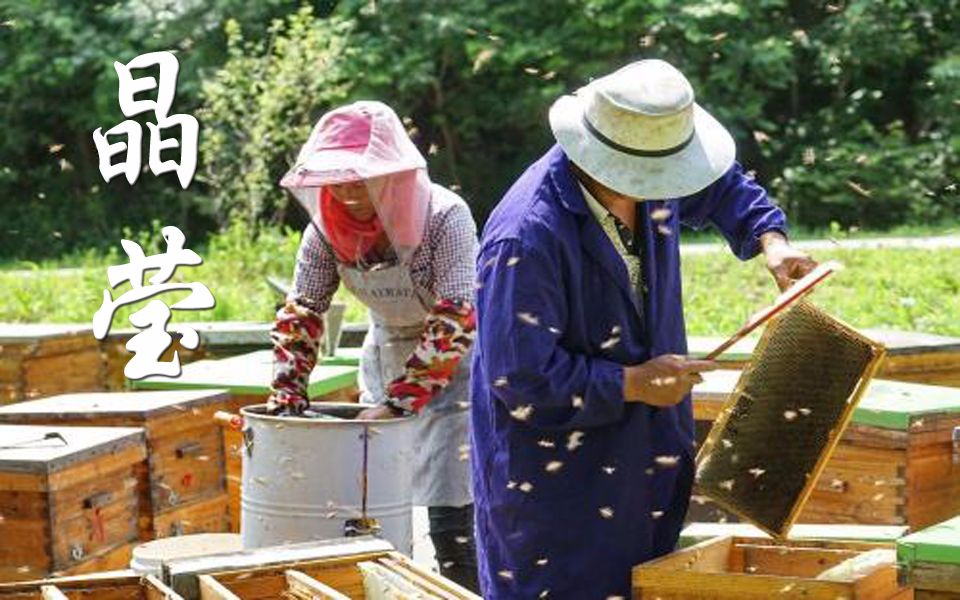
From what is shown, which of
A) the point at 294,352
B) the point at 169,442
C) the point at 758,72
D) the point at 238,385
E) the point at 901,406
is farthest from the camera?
the point at 758,72

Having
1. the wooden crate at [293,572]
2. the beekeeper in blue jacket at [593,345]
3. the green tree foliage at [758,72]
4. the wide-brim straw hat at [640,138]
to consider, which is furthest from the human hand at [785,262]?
the green tree foliage at [758,72]

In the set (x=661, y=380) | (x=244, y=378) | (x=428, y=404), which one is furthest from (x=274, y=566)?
(x=244, y=378)

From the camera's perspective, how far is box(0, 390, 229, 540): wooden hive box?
5266mm

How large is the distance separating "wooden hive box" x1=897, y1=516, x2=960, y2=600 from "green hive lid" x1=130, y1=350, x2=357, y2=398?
2590 mm

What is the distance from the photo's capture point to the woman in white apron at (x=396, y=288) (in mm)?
4184

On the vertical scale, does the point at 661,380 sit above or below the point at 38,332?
above

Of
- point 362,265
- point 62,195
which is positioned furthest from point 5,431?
point 62,195

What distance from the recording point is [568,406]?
3076 millimetres

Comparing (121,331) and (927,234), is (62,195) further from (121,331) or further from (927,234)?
(121,331)

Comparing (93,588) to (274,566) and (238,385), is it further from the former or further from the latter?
(238,385)

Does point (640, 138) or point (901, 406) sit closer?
point (640, 138)

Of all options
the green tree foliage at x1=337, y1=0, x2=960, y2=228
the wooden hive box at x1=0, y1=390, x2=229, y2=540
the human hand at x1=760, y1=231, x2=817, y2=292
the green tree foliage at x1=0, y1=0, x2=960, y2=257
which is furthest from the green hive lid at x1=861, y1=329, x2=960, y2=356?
the green tree foliage at x1=337, y1=0, x2=960, y2=228

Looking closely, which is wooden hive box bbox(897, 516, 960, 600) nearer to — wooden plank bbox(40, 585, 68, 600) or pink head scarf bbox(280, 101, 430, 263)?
wooden plank bbox(40, 585, 68, 600)

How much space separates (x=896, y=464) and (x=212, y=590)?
2113 millimetres
